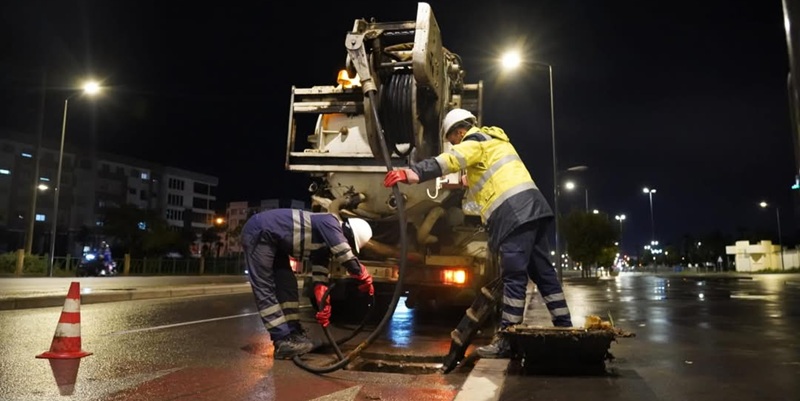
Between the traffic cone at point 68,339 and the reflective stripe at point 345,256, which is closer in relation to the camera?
the traffic cone at point 68,339

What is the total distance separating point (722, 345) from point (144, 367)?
504 centimetres

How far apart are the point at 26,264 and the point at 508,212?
3039 cm

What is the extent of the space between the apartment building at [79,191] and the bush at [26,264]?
26.5m

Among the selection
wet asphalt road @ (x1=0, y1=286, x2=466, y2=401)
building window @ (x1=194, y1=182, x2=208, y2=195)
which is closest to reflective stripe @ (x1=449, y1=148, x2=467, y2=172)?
wet asphalt road @ (x1=0, y1=286, x2=466, y2=401)

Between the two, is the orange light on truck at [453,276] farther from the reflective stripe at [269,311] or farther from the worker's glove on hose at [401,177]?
the worker's glove on hose at [401,177]

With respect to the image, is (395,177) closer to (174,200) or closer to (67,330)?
(67,330)

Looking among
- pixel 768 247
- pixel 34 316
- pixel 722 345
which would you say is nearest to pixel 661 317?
pixel 722 345

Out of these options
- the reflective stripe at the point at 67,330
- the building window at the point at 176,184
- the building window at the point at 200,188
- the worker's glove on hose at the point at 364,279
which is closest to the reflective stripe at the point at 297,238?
the worker's glove on hose at the point at 364,279

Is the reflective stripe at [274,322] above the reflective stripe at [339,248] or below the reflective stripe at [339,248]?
below

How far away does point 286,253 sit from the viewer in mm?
5410

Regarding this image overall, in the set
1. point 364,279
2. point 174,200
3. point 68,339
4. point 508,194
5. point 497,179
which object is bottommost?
point 68,339

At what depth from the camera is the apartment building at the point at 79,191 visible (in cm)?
6122

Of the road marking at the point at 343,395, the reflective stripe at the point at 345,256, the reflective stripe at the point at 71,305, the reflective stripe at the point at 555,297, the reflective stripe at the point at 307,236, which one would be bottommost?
the road marking at the point at 343,395

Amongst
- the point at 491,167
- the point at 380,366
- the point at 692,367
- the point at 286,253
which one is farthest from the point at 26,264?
the point at 692,367
